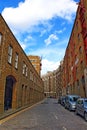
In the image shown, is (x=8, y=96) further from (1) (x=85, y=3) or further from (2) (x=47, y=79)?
(2) (x=47, y=79)

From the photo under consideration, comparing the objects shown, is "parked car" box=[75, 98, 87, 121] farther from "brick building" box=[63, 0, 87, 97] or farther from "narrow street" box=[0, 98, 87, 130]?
"brick building" box=[63, 0, 87, 97]

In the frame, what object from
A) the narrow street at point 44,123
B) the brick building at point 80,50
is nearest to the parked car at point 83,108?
the narrow street at point 44,123

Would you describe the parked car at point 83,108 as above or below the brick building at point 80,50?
below

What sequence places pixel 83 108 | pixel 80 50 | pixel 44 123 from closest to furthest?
pixel 44 123 → pixel 83 108 → pixel 80 50

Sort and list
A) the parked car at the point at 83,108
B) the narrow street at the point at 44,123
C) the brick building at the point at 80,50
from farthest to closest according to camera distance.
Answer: the brick building at the point at 80,50, the parked car at the point at 83,108, the narrow street at the point at 44,123

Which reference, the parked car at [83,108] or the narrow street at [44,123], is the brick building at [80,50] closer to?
the parked car at [83,108]

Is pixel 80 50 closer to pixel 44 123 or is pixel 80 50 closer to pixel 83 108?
pixel 83 108

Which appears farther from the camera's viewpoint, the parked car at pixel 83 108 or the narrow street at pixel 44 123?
the parked car at pixel 83 108

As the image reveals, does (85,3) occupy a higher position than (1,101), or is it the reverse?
(85,3)

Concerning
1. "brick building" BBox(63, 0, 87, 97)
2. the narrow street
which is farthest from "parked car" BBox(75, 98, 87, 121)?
"brick building" BBox(63, 0, 87, 97)

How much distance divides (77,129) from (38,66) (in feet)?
285

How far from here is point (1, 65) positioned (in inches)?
574

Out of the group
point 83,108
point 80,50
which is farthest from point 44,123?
point 80,50

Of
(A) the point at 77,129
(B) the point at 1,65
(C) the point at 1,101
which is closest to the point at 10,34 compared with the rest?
(B) the point at 1,65
